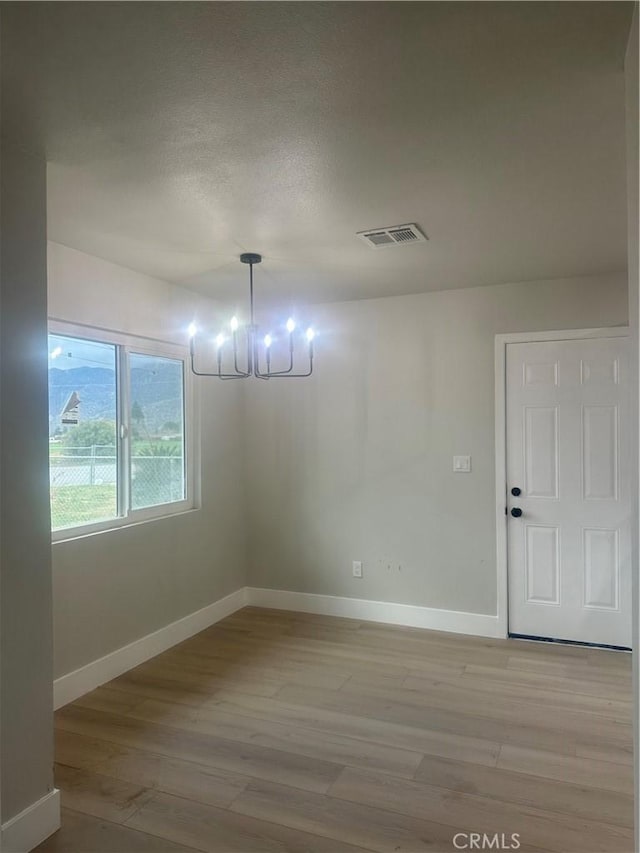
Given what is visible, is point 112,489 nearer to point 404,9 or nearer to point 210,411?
point 210,411

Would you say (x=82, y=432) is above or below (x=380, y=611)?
above

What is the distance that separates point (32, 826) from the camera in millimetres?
1971

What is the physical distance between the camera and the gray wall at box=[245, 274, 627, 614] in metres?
3.97

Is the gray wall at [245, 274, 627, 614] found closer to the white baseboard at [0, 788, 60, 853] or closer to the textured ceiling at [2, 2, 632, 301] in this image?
the textured ceiling at [2, 2, 632, 301]

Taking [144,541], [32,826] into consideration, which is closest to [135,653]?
[144,541]

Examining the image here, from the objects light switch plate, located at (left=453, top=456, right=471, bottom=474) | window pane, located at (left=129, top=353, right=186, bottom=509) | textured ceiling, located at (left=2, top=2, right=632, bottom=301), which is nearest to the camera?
textured ceiling, located at (left=2, top=2, right=632, bottom=301)

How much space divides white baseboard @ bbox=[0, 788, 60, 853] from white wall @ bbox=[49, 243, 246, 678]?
3.27 feet

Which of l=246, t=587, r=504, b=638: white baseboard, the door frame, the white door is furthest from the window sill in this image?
the white door

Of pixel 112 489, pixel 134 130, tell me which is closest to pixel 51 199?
pixel 134 130

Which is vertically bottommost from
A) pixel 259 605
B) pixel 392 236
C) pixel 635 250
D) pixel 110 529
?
pixel 259 605

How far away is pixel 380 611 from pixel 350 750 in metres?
1.77

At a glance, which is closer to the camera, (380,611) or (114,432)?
(114,432)

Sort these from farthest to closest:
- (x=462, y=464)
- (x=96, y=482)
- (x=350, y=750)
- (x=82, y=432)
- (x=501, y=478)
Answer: (x=462, y=464) → (x=501, y=478) → (x=96, y=482) → (x=82, y=432) → (x=350, y=750)

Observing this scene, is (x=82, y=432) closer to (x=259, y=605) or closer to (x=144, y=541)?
(x=144, y=541)
